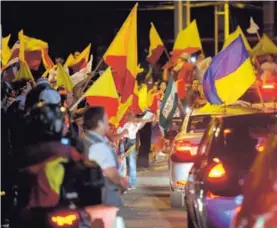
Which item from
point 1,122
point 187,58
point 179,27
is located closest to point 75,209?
point 1,122

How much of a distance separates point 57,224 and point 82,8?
41.3 metres

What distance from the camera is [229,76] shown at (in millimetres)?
13453

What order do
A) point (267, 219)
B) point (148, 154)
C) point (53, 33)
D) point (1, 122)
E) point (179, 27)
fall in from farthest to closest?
point (53, 33) → point (179, 27) → point (148, 154) → point (1, 122) → point (267, 219)

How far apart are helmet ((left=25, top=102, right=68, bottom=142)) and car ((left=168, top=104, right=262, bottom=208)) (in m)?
5.15

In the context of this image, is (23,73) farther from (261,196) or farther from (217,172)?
(261,196)

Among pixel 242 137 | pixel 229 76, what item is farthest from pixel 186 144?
pixel 242 137

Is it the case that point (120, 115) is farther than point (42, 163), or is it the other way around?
point (120, 115)

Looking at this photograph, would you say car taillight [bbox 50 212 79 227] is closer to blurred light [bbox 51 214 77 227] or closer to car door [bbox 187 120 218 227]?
blurred light [bbox 51 214 77 227]

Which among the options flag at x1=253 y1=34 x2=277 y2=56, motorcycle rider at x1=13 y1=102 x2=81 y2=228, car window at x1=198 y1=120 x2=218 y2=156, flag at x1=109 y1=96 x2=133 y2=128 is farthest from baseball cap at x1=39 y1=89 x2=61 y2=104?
flag at x1=253 y1=34 x2=277 y2=56

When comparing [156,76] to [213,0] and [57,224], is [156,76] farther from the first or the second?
[57,224]

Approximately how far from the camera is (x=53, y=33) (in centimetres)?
4628

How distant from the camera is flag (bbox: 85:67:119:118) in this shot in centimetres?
1230

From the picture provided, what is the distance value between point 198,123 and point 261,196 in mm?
6774

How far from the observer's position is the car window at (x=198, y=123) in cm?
1265
